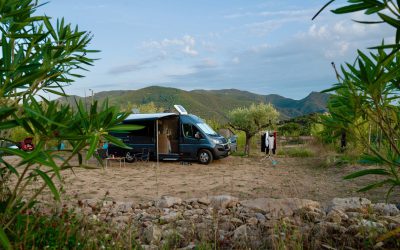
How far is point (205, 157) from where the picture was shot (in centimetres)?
1495

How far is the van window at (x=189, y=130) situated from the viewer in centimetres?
1533

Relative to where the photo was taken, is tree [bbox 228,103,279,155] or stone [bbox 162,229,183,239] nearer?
stone [bbox 162,229,183,239]

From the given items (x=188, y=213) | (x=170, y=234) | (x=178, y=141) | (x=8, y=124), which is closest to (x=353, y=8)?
(x=8, y=124)

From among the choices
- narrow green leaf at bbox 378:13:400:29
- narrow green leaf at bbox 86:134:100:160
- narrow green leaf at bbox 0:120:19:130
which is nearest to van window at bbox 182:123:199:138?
narrow green leaf at bbox 86:134:100:160

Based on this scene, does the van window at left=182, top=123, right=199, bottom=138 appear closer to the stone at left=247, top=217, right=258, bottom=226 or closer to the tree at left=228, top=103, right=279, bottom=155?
the tree at left=228, top=103, right=279, bottom=155

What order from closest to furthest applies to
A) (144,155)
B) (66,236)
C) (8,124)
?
(8,124) < (66,236) < (144,155)

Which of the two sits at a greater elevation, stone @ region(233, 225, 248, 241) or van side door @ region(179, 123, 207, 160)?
van side door @ region(179, 123, 207, 160)

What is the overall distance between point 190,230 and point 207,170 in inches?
327

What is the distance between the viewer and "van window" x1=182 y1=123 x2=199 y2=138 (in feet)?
50.3

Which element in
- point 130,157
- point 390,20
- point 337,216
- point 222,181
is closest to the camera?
point 390,20

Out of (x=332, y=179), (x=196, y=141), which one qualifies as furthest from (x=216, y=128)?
(x=332, y=179)

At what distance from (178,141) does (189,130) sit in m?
0.59

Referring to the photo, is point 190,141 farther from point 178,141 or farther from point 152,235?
point 152,235

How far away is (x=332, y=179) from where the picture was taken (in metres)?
10.7
